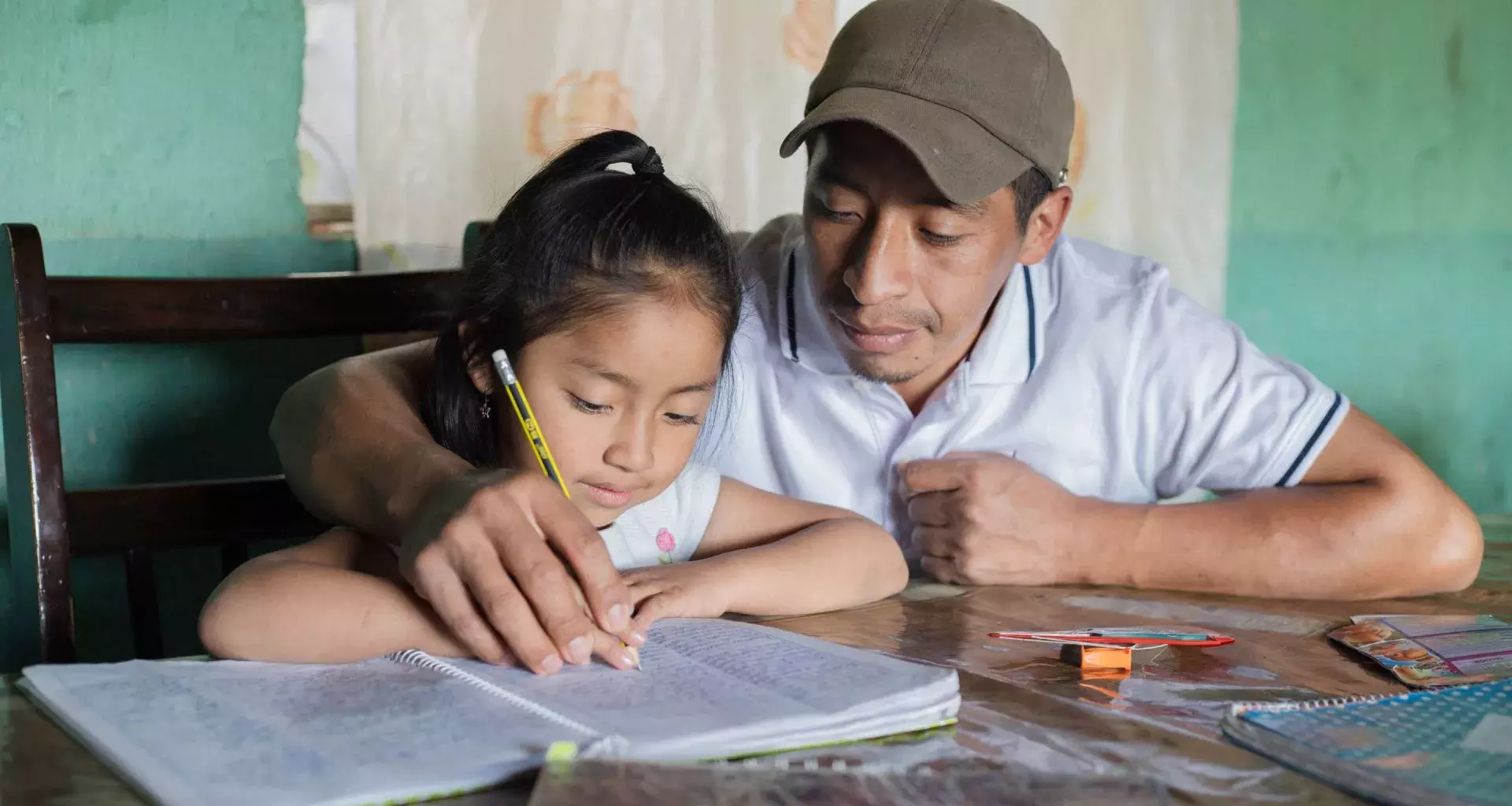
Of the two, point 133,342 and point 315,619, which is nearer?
point 315,619

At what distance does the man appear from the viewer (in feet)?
4.78

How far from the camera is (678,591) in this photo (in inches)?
46.1

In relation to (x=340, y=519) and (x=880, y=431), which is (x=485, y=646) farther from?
(x=880, y=431)

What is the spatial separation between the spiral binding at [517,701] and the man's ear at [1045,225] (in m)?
0.96

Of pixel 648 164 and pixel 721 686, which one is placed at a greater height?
pixel 648 164

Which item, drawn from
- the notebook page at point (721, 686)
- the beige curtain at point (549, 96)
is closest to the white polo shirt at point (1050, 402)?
the beige curtain at point (549, 96)

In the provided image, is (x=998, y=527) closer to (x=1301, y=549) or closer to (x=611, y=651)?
(x=1301, y=549)

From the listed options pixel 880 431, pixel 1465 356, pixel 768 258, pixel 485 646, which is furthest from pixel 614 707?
pixel 1465 356

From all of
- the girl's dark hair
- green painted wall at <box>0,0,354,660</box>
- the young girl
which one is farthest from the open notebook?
green painted wall at <box>0,0,354,660</box>

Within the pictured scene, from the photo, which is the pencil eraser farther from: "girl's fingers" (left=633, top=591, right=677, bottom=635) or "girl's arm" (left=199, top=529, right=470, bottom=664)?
"girl's arm" (left=199, top=529, right=470, bottom=664)

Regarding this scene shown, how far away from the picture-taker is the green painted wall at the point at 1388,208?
2629mm

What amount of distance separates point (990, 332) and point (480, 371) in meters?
0.66

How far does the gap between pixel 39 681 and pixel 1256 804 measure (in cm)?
81

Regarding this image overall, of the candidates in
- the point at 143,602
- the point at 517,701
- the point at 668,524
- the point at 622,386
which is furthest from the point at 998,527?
the point at 143,602
